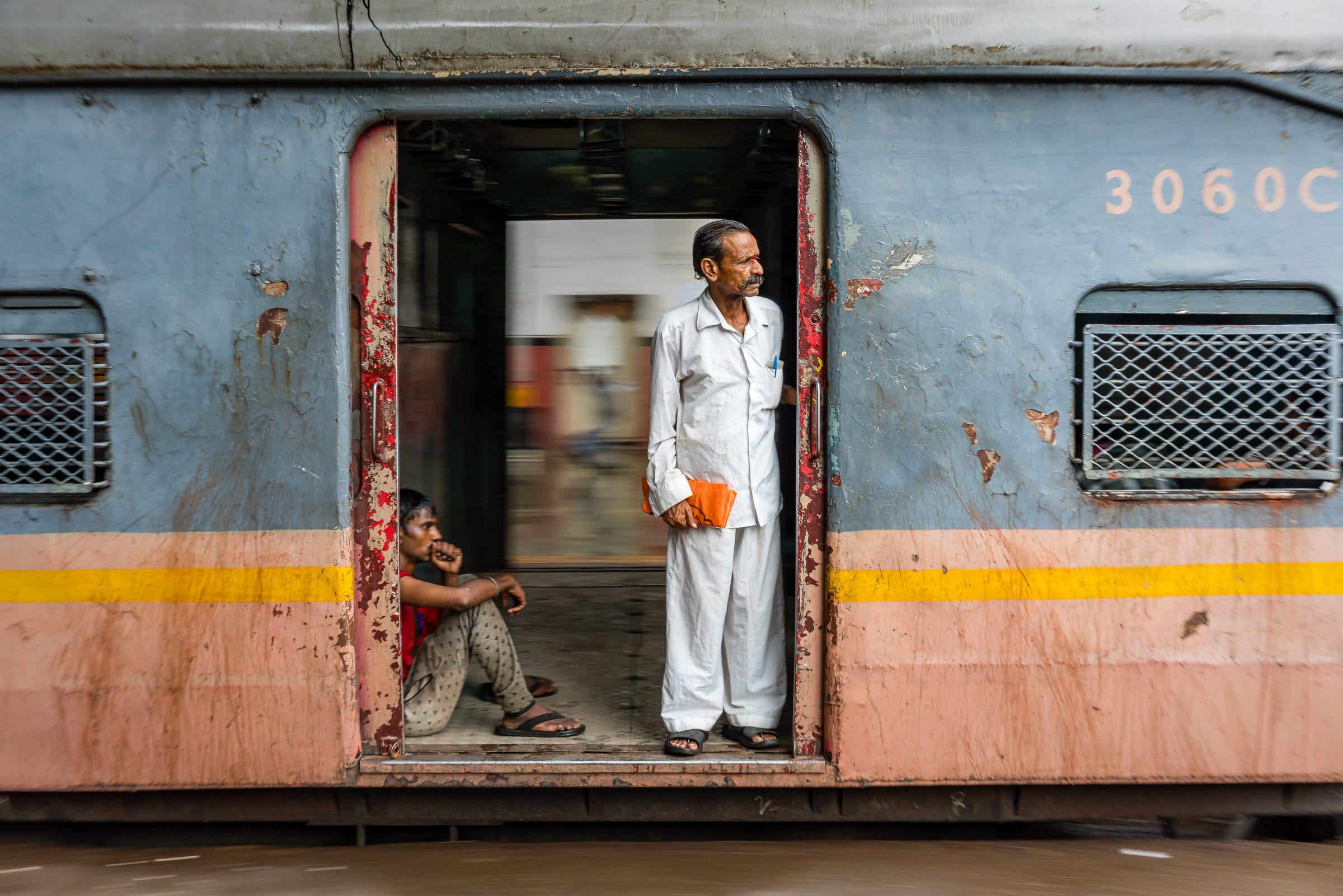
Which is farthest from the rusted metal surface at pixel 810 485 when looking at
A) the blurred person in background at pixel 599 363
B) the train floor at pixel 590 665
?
the blurred person in background at pixel 599 363

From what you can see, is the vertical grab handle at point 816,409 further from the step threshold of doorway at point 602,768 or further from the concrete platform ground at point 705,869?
the concrete platform ground at point 705,869

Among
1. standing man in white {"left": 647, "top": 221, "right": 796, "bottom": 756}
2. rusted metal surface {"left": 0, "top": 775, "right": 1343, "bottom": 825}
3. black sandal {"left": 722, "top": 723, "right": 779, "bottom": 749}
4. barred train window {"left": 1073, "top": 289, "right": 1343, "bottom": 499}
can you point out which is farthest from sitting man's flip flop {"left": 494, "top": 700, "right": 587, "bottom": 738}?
barred train window {"left": 1073, "top": 289, "right": 1343, "bottom": 499}

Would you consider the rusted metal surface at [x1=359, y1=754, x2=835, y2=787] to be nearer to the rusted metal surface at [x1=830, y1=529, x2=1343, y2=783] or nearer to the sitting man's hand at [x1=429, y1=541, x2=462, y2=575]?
the rusted metal surface at [x1=830, y1=529, x2=1343, y2=783]

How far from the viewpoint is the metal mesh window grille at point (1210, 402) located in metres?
2.75

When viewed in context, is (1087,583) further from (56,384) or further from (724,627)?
(56,384)

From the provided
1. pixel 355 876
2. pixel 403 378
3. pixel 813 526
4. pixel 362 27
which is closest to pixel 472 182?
pixel 403 378

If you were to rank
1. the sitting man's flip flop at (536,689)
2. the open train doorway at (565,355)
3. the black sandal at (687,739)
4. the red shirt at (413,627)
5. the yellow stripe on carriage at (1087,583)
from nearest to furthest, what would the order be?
the yellow stripe on carriage at (1087,583)
the black sandal at (687,739)
the red shirt at (413,627)
the sitting man's flip flop at (536,689)
the open train doorway at (565,355)

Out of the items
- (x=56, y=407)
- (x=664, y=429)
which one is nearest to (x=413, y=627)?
(x=664, y=429)

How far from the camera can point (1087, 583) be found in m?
2.74

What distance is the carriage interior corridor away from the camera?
3.71 metres

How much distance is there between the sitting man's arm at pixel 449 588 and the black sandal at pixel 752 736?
919 millimetres

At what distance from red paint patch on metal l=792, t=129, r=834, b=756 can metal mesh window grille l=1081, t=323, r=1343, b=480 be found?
0.83 meters

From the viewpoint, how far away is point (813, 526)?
2.79 metres

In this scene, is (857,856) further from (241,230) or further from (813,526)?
(241,230)
